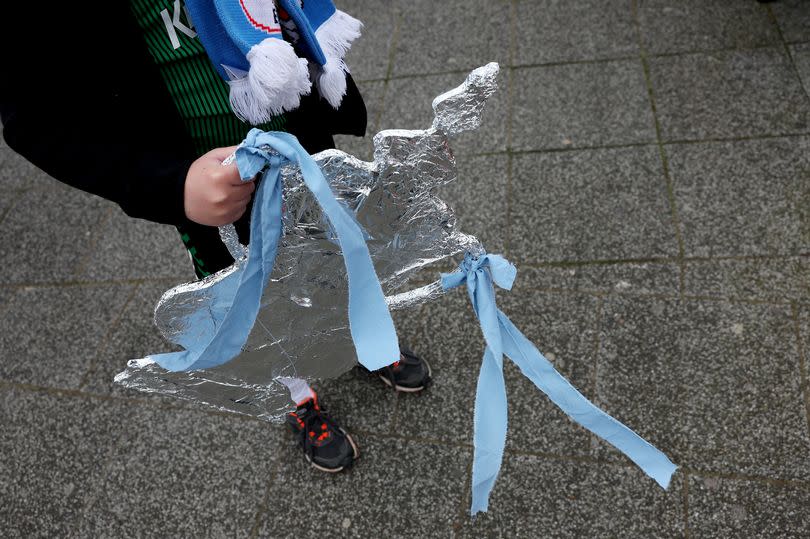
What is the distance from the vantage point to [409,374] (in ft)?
6.77

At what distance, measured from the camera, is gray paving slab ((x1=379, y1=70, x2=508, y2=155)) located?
288 cm

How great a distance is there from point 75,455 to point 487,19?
282cm

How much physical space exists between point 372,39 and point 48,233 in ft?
6.28

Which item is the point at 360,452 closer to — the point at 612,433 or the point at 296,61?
the point at 612,433

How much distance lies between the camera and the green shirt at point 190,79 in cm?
114

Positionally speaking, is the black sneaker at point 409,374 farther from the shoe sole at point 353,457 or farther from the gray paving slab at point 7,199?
the gray paving slab at point 7,199

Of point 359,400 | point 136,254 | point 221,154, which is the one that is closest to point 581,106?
point 359,400

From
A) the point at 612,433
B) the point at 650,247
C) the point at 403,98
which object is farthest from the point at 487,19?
the point at 612,433

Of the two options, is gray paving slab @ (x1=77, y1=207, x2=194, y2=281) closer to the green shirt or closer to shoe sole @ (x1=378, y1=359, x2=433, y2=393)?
shoe sole @ (x1=378, y1=359, x2=433, y2=393)

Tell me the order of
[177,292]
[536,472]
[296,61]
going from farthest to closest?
1. [536,472]
2. [177,292]
3. [296,61]

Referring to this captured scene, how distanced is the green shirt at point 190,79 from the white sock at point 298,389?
719 millimetres

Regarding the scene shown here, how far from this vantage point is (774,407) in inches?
73.2

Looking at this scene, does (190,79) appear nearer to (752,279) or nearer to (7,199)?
(752,279)

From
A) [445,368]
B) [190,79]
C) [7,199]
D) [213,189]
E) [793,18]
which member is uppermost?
[190,79]
